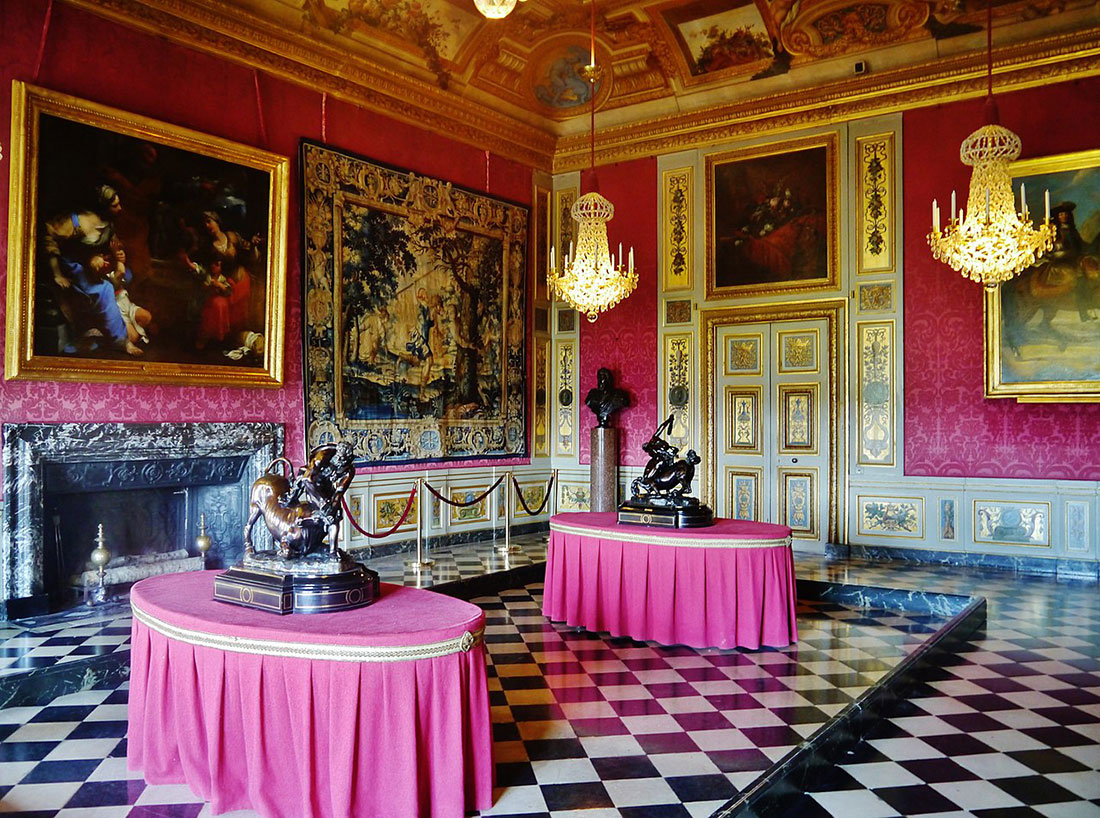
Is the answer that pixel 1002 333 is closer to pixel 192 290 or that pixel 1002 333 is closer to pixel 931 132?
pixel 931 132

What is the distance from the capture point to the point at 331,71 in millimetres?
9711

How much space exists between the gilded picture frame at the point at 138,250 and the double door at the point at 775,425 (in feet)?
20.2

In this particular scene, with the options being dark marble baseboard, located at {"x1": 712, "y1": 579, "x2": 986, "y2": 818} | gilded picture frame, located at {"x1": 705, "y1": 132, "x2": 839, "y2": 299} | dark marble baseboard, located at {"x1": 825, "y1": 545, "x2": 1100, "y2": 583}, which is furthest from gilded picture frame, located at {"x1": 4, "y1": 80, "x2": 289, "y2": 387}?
dark marble baseboard, located at {"x1": 825, "y1": 545, "x2": 1100, "y2": 583}

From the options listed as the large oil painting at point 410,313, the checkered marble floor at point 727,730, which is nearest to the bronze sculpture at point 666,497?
the checkered marble floor at point 727,730

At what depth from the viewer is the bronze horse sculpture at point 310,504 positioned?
4312mm

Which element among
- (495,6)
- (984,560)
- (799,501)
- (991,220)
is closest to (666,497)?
(991,220)

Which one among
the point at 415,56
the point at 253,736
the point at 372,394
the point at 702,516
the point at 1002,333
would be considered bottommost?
the point at 253,736

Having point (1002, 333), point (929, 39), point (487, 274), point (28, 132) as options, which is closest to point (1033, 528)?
point (1002, 333)

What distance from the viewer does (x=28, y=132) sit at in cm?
707

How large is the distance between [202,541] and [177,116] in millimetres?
4317

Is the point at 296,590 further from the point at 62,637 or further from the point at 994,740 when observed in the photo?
the point at 994,740

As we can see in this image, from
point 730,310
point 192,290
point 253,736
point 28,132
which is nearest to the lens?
point 253,736

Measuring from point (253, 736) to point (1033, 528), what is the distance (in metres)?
9.12

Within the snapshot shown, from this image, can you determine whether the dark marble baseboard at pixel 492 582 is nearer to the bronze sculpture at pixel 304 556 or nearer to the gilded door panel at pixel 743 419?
the gilded door panel at pixel 743 419
